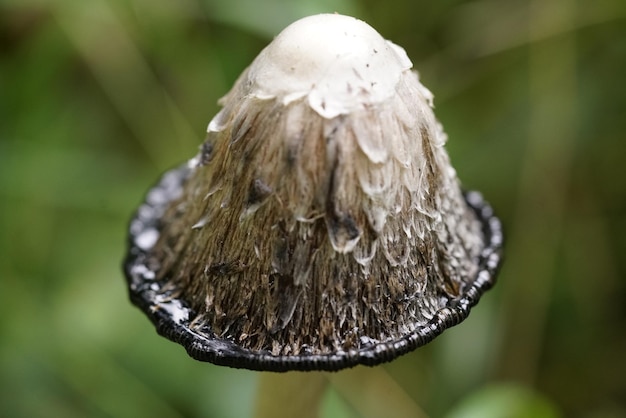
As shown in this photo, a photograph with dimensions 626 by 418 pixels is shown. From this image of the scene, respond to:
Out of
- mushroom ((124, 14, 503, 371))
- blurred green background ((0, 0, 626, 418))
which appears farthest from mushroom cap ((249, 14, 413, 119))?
blurred green background ((0, 0, 626, 418))

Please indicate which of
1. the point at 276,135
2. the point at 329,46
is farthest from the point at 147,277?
the point at 329,46

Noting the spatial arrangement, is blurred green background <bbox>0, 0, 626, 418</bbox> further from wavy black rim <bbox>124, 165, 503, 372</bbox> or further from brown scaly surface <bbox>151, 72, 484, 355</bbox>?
brown scaly surface <bbox>151, 72, 484, 355</bbox>

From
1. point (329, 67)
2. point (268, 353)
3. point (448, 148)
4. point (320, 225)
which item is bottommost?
point (268, 353)

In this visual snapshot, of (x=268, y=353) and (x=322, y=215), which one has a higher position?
(x=322, y=215)

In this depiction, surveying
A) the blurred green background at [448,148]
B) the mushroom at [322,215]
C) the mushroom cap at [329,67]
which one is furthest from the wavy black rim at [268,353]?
the blurred green background at [448,148]

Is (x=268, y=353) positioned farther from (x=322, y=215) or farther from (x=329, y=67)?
(x=329, y=67)

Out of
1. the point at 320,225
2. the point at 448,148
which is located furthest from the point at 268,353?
the point at 448,148

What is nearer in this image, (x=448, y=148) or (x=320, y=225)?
(x=320, y=225)
